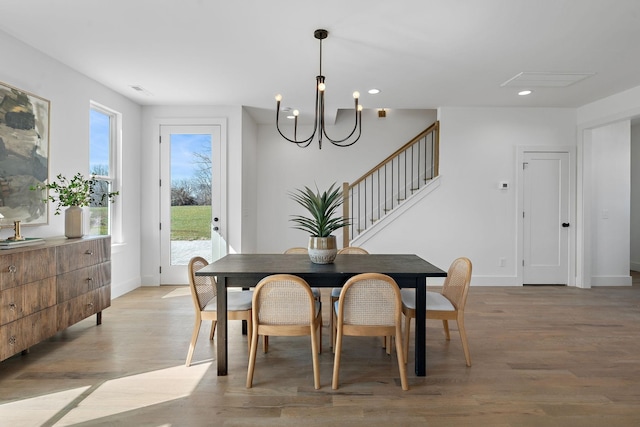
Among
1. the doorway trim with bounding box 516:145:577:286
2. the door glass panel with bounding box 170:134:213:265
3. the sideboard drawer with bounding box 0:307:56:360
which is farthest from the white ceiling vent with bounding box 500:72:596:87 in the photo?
the sideboard drawer with bounding box 0:307:56:360

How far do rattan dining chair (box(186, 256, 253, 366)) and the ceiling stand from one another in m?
1.94

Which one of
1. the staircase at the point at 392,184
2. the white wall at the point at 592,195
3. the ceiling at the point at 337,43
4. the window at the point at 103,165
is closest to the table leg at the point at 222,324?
the ceiling at the point at 337,43

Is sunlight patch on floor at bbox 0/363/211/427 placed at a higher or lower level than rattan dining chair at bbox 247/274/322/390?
lower

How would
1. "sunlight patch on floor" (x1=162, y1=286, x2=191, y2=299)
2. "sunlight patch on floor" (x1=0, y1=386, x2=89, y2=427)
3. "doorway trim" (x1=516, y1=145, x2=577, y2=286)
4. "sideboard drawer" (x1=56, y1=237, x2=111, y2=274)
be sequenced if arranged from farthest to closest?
1. "doorway trim" (x1=516, y1=145, x2=577, y2=286)
2. "sunlight patch on floor" (x1=162, y1=286, x2=191, y2=299)
3. "sideboard drawer" (x1=56, y1=237, x2=111, y2=274)
4. "sunlight patch on floor" (x1=0, y1=386, x2=89, y2=427)

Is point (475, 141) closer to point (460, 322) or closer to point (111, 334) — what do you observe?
point (460, 322)

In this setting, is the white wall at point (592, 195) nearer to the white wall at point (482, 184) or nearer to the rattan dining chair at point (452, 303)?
the white wall at point (482, 184)

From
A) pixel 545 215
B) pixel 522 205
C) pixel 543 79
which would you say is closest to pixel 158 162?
pixel 543 79

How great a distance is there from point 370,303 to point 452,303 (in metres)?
0.92

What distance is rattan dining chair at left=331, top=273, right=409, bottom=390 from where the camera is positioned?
2.36 m

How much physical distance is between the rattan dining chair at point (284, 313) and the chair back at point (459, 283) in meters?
1.19

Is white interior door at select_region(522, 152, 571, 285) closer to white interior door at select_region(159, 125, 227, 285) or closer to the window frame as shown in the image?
white interior door at select_region(159, 125, 227, 285)

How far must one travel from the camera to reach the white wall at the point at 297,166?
22.8 feet

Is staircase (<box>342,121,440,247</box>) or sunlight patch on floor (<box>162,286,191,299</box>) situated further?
staircase (<box>342,121,440,247</box>)

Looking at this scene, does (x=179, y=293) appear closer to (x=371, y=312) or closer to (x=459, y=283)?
(x=371, y=312)
